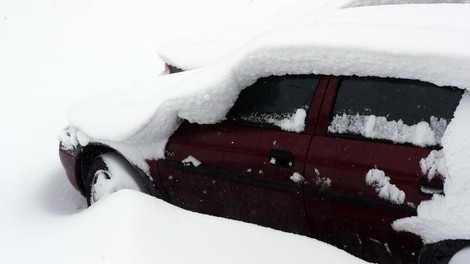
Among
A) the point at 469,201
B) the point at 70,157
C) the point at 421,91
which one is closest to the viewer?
the point at 469,201

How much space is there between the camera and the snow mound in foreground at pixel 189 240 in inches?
78.9

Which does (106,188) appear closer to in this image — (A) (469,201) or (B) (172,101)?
(B) (172,101)

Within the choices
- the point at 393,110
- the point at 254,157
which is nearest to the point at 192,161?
the point at 254,157

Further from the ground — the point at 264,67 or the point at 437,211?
the point at 264,67

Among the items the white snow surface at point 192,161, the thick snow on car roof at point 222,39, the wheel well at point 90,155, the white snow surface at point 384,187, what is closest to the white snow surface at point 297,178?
the white snow surface at point 384,187

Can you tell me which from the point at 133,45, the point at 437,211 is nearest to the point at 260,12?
the point at 133,45

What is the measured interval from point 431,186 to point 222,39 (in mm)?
2943

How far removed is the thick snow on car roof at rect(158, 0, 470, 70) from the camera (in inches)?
170

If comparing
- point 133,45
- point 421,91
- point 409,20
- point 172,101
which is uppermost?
point 409,20

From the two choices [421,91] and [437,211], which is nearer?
[437,211]

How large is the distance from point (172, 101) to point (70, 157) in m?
1.20

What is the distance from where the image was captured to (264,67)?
2.80 meters

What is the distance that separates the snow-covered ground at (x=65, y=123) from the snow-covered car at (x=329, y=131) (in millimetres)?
447

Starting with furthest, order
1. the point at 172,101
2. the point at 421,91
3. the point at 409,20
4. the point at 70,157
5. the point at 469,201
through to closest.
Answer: the point at 70,157 → the point at 172,101 → the point at 409,20 → the point at 421,91 → the point at 469,201
